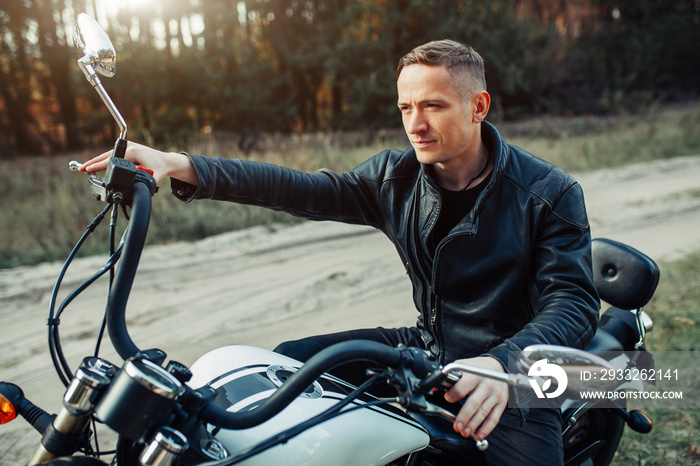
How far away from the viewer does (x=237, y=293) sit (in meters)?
4.33

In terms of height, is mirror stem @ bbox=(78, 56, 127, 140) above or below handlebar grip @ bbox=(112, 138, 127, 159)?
above

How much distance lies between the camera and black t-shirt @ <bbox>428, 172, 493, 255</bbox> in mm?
1948

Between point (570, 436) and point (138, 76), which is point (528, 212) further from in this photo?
point (138, 76)

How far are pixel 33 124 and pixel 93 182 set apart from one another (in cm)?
1851

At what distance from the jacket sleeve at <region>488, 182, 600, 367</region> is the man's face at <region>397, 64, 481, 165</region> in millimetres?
401

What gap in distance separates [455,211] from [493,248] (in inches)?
8.8

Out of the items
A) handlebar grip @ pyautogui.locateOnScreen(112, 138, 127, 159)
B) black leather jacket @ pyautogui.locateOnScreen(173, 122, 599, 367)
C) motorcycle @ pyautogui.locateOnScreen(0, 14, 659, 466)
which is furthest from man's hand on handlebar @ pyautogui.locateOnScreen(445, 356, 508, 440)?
handlebar grip @ pyautogui.locateOnScreen(112, 138, 127, 159)

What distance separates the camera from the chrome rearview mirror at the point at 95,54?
1.22 meters

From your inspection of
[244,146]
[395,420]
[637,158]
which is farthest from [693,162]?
[395,420]

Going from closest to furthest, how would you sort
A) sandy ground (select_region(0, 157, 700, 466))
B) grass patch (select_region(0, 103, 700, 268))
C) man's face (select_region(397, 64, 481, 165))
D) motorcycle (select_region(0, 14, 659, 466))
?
1. motorcycle (select_region(0, 14, 659, 466))
2. man's face (select_region(397, 64, 481, 165))
3. sandy ground (select_region(0, 157, 700, 466))
4. grass patch (select_region(0, 103, 700, 268))

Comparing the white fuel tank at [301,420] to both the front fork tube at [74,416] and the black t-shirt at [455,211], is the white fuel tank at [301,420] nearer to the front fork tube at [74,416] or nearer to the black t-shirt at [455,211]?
the front fork tube at [74,416]

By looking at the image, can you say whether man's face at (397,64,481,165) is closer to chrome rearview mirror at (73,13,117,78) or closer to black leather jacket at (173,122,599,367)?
black leather jacket at (173,122,599,367)

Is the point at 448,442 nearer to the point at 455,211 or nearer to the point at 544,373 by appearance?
the point at 544,373

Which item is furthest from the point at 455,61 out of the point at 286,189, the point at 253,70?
the point at 253,70
